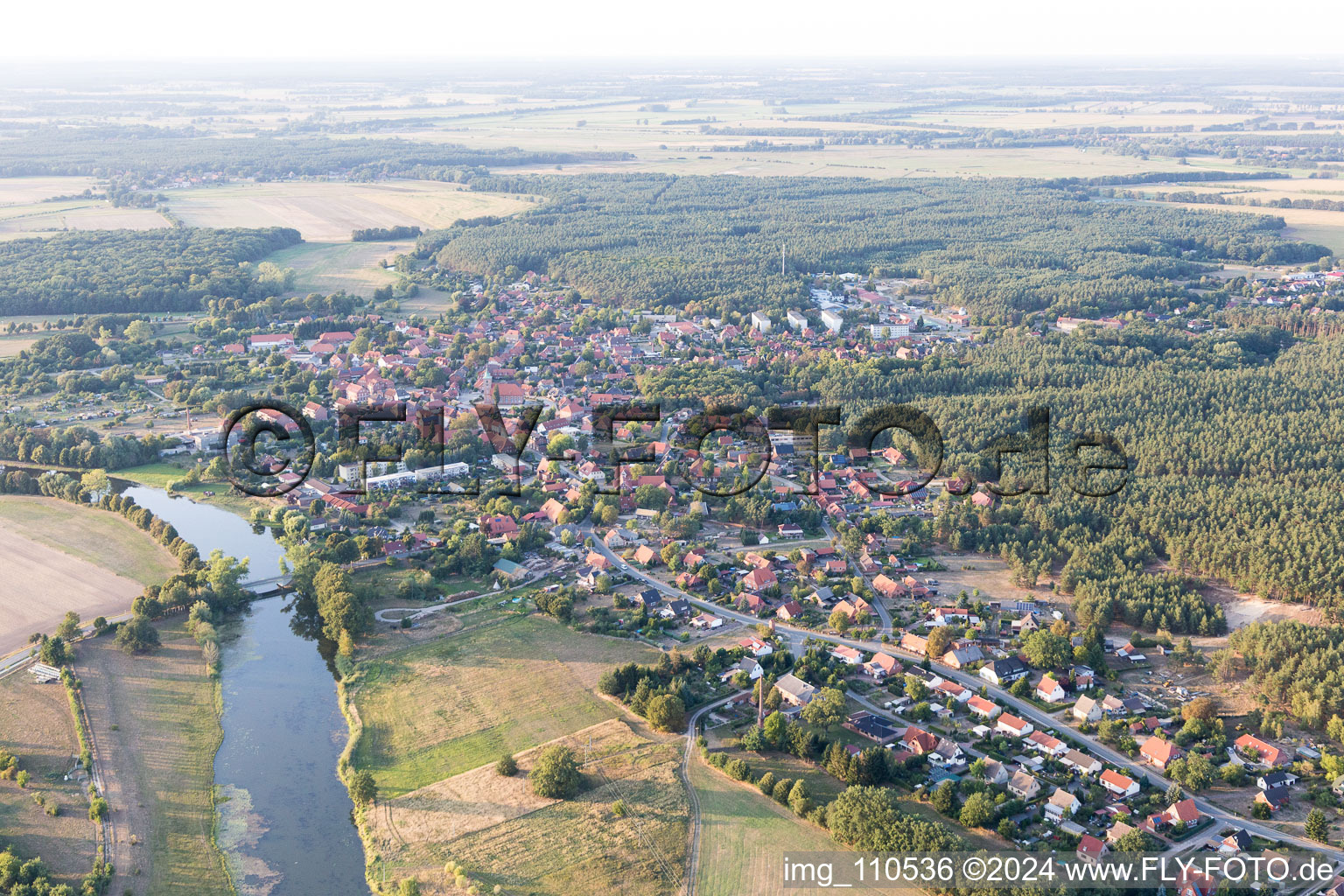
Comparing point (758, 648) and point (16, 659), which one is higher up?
point (16, 659)

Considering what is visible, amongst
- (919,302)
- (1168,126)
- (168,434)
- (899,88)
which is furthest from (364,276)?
(899,88)

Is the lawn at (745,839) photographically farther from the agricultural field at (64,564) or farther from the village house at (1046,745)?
the agricultural field at (64,564)

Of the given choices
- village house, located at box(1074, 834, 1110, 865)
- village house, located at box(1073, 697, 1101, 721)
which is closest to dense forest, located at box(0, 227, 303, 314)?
village house, located at box(1073, 697, 1101, 721)

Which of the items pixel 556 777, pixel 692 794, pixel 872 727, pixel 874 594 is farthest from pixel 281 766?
pixel 874 594

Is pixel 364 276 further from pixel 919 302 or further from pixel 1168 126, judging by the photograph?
pixel 1168 126

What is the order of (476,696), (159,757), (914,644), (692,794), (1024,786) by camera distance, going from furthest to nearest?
(914,644), (476,696), (159,757), (692,794), (1024,786)

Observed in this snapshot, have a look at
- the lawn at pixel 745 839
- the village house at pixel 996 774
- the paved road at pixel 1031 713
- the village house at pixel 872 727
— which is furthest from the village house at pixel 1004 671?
the lawn at pixel 745 839

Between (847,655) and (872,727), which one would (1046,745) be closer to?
(872,727)

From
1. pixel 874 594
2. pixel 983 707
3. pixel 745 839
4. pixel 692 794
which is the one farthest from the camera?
pixel 874 594

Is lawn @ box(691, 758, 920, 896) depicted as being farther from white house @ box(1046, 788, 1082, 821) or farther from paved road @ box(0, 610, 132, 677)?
paved road @ box(0, 610, 132, 677)
